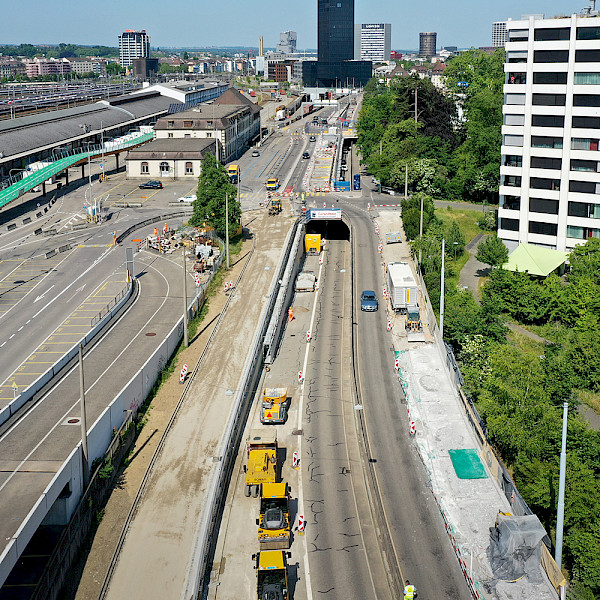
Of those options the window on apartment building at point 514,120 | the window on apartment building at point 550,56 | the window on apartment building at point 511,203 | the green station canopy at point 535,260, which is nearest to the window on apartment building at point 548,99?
the window on apartment building at point 514,120

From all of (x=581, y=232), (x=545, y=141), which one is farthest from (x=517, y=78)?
(x=581, y=232)

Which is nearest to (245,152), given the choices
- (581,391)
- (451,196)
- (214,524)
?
(451,196)

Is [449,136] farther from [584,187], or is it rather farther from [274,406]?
[274,406]

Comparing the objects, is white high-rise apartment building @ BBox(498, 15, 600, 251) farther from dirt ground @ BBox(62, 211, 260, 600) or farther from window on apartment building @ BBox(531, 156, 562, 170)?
dirt ground @ BBox(62, 211, 260, 600)

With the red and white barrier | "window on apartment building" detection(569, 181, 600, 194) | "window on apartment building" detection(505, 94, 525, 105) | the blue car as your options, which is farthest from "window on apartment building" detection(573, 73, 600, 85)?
the red and white barrier

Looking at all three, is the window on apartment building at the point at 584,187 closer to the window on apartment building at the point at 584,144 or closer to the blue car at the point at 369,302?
the window on apartment building at the point at 584,144
